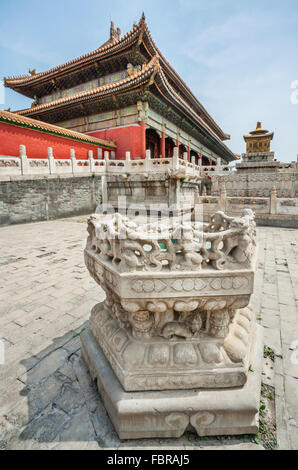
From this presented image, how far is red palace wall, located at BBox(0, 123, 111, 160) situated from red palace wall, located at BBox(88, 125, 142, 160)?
5.63ft

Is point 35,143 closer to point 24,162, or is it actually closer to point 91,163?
point 24,162

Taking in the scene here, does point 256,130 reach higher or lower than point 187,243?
higher

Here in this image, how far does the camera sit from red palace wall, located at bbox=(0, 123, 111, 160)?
10680 mm

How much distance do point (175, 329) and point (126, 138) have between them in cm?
1522

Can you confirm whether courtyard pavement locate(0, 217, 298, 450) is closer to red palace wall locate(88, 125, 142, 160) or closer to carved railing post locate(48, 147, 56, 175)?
carved railing post locate(48, 147, 56, 175)

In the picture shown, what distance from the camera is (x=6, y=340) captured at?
9.34 ft

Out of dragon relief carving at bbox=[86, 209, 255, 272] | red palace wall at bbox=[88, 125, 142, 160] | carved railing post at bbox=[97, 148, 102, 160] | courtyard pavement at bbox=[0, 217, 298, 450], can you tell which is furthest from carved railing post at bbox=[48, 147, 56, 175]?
dragon relief carving at bbox=[86, 209, 255, 272]

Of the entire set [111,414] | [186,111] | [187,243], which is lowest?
[111,414]

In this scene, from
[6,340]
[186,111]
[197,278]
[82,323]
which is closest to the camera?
[197,278]
